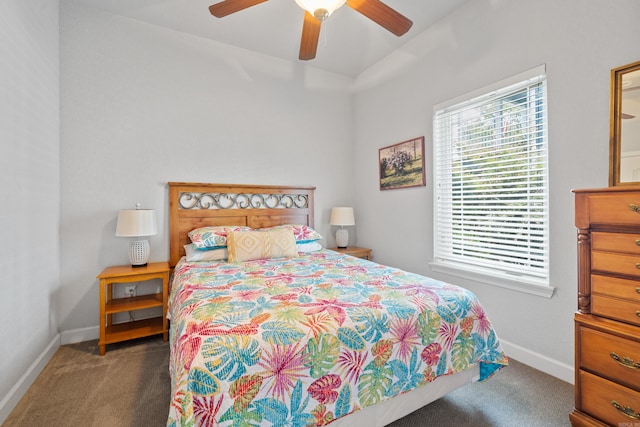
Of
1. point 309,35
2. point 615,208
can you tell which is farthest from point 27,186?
point 615,208

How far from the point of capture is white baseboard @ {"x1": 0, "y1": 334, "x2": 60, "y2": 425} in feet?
5.36

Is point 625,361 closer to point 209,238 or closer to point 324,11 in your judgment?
point 324,11

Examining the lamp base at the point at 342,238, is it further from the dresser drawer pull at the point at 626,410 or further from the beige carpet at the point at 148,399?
the dresser drawer pull at the point at 626,410

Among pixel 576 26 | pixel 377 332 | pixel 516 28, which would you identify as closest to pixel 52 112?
pixel 377 332

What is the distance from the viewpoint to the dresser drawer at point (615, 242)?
132 cm

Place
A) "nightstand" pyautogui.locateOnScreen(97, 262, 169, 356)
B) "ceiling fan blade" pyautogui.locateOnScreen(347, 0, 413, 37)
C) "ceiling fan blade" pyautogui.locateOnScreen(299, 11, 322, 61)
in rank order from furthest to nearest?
"nightstand" pyautogui.locateOnScreen(97, 262, 169, 356) → "ceiling fan blade" pyautogui.locateOnScreen(299, 11, 322, 61) → "ceiling fan blade" pyautogui.locateOnScreen(347, 0, 413, 37)

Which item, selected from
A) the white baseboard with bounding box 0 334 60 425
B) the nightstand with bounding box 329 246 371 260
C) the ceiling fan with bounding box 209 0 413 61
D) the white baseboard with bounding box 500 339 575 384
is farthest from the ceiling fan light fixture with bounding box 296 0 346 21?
the white baseboard with bounding box 0 334 60 425

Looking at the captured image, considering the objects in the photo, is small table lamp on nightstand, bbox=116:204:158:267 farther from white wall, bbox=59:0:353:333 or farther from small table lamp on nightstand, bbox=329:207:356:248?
small table lamp on nightstand, bbox=329:207:356:248

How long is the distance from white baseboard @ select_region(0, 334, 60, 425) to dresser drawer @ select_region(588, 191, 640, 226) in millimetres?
3330

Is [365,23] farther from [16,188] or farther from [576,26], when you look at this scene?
[16,188]

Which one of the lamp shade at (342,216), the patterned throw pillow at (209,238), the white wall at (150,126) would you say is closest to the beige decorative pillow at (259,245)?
the patterned throw pillow at (209,238)

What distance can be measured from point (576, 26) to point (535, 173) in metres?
0.96

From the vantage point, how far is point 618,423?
4.45ft

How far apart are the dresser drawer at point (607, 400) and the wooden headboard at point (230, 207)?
2.79 metres
